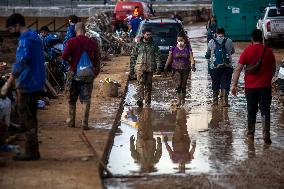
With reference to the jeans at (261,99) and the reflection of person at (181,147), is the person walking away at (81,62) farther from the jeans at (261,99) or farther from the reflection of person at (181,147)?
the jeans at (261,99)

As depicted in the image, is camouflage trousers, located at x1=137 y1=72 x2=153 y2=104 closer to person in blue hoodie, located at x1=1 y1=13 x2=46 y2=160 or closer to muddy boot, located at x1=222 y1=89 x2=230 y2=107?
muddy boot, located at x1=222 y1=89 x2=230 y2=107

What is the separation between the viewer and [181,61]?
1888 cm

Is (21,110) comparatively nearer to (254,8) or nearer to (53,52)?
(53,52)

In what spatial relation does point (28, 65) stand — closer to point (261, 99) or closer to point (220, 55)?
point (261, 99)

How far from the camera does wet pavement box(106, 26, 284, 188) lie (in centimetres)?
1203

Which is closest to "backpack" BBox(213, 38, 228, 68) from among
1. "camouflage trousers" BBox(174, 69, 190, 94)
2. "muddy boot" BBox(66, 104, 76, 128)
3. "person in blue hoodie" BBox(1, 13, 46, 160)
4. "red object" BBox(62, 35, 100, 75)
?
"camouflage trousers" BBox(174, 69, 190, 94)

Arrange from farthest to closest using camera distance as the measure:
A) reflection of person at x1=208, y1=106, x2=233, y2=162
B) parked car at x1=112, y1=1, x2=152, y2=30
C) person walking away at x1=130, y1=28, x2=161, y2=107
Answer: parked car at x1=112, y1=1, x2=152, y2=30 < person walking away at x1=130, y1=28, x2=161, y2=107 < reflection of person at x1=208, y1=106, x2=233, y2=162

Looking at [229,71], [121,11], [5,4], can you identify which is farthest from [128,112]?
[5,4]

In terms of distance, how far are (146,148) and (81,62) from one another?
1979mm

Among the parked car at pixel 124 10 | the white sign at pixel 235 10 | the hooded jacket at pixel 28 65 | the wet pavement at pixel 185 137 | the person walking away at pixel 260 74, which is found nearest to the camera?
the hooded jacket at pixel 28 65

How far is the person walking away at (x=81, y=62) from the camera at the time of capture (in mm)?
14406

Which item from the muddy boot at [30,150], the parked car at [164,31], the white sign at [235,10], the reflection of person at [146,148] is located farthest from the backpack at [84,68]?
the white sign at [235,10]

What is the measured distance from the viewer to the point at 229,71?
62.1 feet

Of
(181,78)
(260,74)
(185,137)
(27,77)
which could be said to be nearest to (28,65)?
(27,77)
